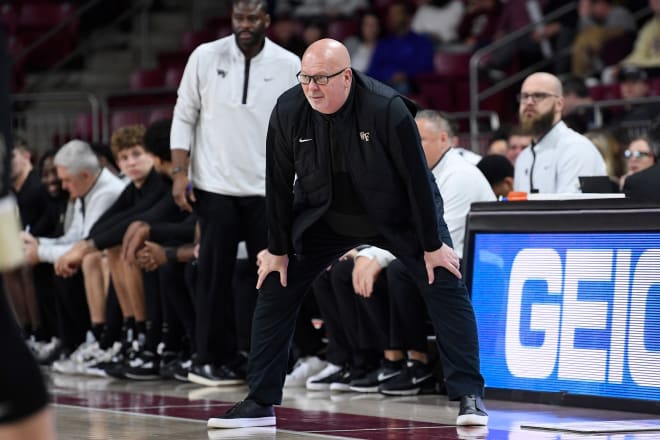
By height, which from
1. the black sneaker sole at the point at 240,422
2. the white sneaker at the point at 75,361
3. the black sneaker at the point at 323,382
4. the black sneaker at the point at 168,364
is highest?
the black sneaker sole at the point at 240,422

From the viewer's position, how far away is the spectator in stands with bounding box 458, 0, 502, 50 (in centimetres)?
1500

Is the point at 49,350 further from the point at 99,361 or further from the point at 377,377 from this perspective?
the point at 377,377

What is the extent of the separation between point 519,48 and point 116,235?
6351 millimetres

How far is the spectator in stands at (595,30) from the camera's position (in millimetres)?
13484

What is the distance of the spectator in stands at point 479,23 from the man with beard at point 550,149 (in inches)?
248

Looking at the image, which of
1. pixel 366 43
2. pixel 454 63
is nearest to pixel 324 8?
pixel 366 43

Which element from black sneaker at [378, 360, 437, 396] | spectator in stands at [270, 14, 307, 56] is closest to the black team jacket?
black sneaker at [378, 360, 437, 396]

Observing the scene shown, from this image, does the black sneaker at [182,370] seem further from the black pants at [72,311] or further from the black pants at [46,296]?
the black pants at [46,296]

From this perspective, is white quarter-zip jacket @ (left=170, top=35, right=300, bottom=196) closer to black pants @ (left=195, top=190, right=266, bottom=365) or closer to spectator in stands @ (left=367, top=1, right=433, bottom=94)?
black pants @ (left=195, top=190, right=266, bottom=365)

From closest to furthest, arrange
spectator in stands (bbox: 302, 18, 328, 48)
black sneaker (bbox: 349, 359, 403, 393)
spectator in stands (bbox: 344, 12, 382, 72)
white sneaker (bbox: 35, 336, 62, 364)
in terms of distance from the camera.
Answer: black sneaker (bbox: 349, 359, 403, 393), white sneaker (bbox: 35, 336, 62, 364), spectator in stands (bbox: 344, 12, 382, 72), spectator in stands (bbox: 302, 18, 328, 48)

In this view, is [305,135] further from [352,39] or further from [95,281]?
[352,39]

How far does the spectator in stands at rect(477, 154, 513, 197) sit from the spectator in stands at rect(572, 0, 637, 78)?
4451mm

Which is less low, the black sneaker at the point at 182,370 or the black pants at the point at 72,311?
the black pants at the point at 72,311

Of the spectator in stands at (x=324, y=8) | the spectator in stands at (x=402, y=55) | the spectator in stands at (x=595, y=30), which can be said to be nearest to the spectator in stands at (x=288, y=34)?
the spectator in stands at (x=324, y=8)
